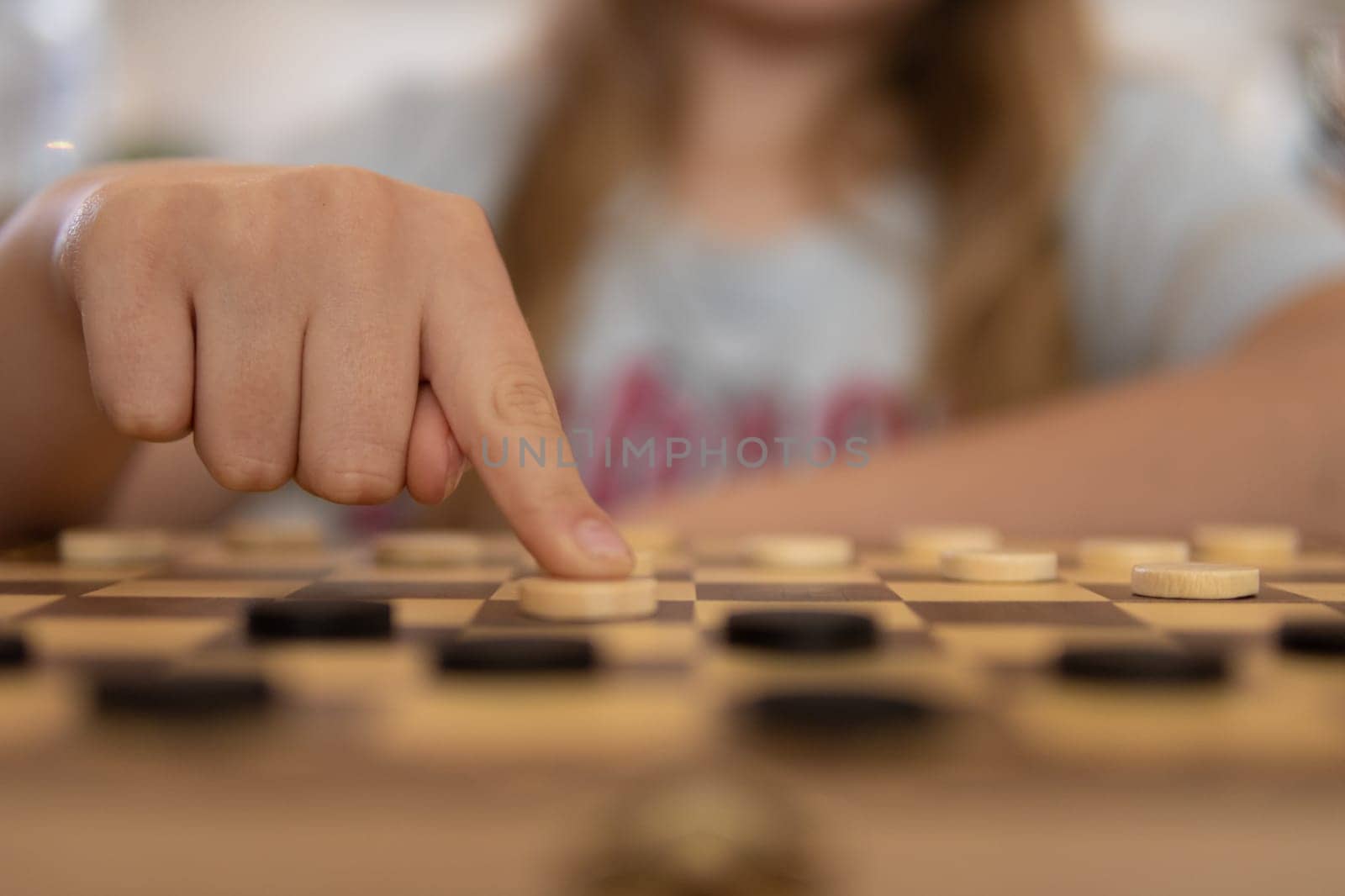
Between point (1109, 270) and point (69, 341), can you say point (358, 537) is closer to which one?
point (69, 341)

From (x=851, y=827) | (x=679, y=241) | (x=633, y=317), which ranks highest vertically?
(x=679, y=241)

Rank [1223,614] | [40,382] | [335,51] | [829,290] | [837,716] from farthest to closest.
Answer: [335,51] → [829,290] → [40,382] → [1223,614] → [837,716]

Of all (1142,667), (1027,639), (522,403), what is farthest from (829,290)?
(1142,667)

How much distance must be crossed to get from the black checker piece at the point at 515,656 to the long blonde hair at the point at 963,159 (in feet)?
4.48

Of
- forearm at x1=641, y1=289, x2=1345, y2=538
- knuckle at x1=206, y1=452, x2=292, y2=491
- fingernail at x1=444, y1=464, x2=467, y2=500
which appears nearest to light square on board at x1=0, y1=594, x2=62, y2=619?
knuckle at x1=206, y1=452, x2=292, y2=491

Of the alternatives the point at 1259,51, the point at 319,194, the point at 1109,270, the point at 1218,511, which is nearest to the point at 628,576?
the point at 319,194

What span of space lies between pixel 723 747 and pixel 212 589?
1.51 ft

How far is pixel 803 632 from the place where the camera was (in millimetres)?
427

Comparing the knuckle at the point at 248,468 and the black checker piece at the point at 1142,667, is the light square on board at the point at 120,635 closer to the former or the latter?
the knuckle at the point at 248,468

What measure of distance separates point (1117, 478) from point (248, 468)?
0.87 m

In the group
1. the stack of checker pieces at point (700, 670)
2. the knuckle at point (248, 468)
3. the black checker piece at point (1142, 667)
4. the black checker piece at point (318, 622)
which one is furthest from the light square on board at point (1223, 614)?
the knuckle at point (248, 468)

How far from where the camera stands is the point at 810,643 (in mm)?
430

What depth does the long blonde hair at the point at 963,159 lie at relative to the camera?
1818mm

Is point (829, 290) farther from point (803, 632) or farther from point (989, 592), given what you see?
point (803, 632)
